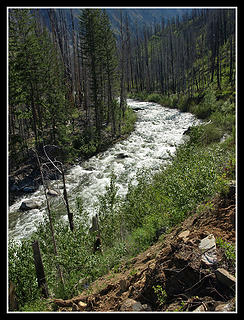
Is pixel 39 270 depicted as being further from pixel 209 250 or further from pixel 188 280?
pixel 209 250

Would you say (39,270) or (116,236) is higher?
(39,270)

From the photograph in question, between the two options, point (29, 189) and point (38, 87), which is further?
point (38, 87)

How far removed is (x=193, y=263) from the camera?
357cm

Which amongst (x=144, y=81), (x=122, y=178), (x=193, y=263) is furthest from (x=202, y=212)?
(x=144, y=81)

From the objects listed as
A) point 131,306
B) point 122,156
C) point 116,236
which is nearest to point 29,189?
point 122,156

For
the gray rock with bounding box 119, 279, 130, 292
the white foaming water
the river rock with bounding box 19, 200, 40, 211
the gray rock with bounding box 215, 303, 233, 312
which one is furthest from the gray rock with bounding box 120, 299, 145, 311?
the river rock with bounding box 19, 200, 40, 211

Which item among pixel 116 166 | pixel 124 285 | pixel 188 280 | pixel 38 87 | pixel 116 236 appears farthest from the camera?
pixel 38 87

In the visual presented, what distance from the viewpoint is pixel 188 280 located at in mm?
3516

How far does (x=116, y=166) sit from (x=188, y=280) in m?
12.7

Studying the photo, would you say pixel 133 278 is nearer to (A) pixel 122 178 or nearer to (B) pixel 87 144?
(A) pixel 122 178

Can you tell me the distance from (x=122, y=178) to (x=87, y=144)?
6.19 meters

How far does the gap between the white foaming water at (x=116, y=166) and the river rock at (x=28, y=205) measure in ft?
0.74

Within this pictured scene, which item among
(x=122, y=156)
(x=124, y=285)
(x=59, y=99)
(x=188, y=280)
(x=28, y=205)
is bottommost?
(x=28, y=205)

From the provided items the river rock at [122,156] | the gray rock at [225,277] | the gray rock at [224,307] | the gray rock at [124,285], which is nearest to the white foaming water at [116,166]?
the river rock at [122,156]
